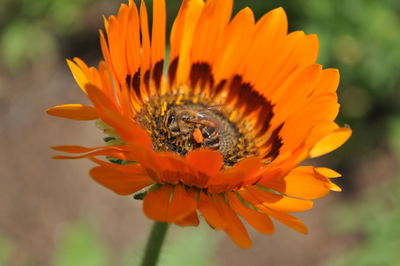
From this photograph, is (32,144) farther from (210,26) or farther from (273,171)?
(273,171)

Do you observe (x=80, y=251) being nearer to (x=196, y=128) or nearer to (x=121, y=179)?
(x=196, y=128)

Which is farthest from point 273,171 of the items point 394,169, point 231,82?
point 394,169

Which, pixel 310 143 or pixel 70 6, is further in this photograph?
pixel 70 6

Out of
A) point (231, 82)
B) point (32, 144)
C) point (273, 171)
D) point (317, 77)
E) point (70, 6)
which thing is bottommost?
point (32, 144)

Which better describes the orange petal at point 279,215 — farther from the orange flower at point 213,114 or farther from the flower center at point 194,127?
the flower center at point 194,127

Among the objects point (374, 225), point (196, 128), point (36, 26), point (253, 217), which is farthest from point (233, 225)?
point (36, 26)

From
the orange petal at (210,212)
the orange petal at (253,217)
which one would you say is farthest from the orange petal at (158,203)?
the orange petal at (253,217)
